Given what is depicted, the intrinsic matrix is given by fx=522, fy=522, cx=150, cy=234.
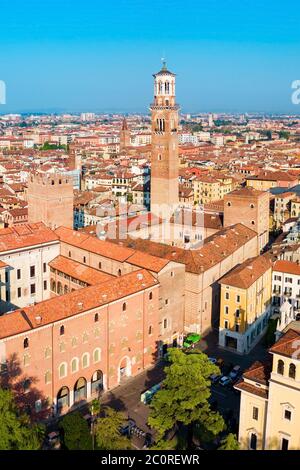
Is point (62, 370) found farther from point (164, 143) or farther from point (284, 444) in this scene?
point (164, 143)

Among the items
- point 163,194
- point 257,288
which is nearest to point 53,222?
point 163,194

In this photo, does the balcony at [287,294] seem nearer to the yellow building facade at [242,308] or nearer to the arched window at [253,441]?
the yellow building facade at [242,308]

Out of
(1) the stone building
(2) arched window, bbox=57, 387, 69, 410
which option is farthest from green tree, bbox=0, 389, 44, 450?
(1) the stone building

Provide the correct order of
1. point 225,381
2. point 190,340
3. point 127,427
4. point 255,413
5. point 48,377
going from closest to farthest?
point 255,413 → point 127,427 → point 48,377 → point 225,381 → point 190,340

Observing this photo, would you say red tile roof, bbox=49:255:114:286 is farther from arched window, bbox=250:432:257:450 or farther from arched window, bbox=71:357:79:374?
arched window, bbox=250:432:257:450

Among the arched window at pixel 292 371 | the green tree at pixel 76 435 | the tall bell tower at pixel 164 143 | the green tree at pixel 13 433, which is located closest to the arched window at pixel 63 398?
the green tree at pixel 76 435

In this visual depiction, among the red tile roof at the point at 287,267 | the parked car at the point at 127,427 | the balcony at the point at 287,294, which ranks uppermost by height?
the red tile roof at the point at 287,267

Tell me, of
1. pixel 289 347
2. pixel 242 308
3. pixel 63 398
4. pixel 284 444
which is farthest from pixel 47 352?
pixel 242 308
